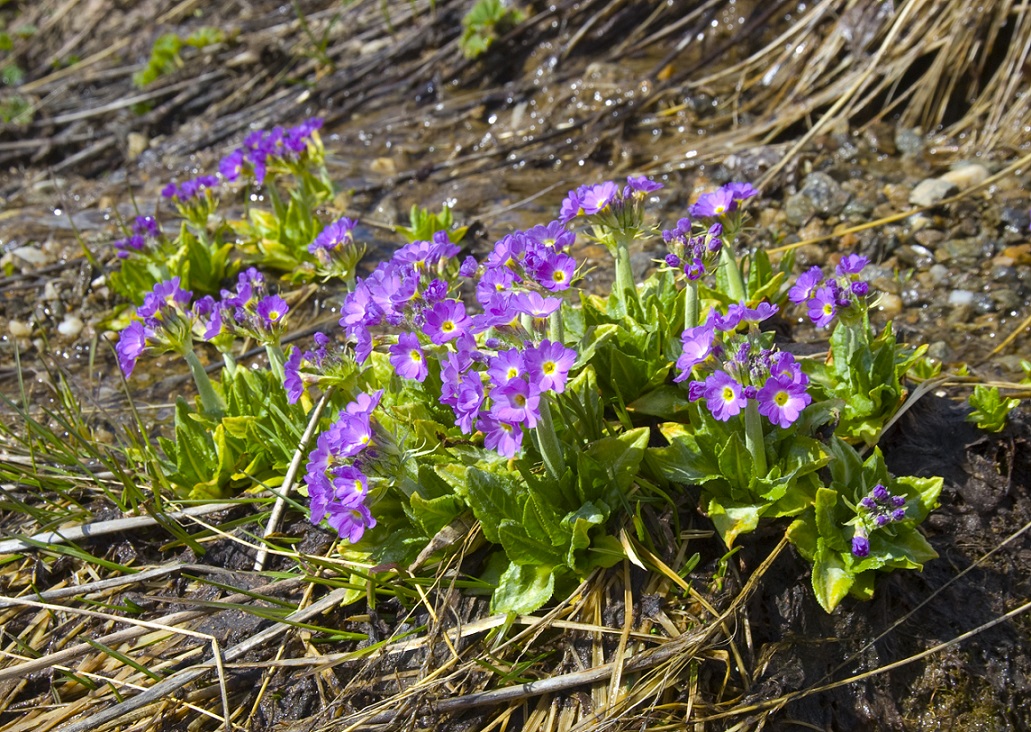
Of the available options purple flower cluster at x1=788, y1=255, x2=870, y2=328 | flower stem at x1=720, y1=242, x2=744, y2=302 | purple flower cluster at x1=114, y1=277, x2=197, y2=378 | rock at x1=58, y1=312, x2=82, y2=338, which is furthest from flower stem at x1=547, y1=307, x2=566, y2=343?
rock at x1=58, y1=312, x2=82, y2=338

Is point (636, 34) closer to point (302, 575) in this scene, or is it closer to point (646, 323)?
point (646, 323)

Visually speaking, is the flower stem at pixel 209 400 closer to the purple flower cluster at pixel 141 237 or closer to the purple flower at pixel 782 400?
the purple flower cluster at pixel 141 237

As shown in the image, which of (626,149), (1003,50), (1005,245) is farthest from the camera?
(626,149)

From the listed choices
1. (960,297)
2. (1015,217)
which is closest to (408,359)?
(960,297)

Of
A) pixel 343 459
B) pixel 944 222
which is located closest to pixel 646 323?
pixel 343 459

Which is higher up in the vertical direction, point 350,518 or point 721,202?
point 721,202

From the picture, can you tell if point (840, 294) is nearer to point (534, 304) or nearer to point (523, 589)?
point (534, 304)
